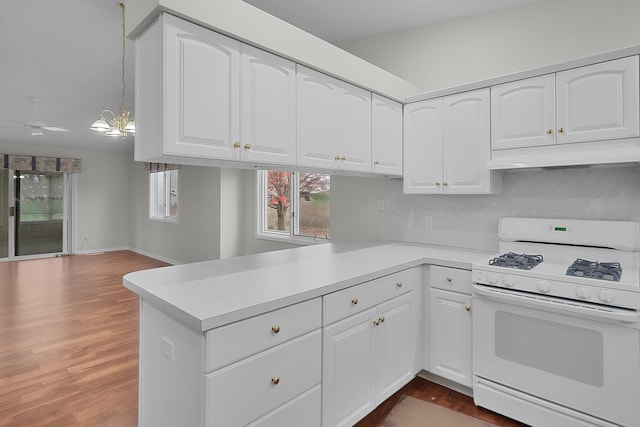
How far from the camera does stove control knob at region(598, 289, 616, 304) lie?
5.34 feet

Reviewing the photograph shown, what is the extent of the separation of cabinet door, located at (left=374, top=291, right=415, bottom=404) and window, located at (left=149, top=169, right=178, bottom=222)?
18.4ft

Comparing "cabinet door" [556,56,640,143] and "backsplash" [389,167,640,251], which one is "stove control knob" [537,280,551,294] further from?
"cabinet door" [556,56,640,143]

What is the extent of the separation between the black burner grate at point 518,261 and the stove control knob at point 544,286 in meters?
0.13

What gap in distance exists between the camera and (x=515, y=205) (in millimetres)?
2547

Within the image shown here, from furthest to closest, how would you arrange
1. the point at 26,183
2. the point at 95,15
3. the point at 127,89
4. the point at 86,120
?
the point at 26,183 < the point at 86,120 < the point at 127,89 < the point at 95,15

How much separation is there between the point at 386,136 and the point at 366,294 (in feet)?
4.55

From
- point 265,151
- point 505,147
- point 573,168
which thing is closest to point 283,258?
point 265,151

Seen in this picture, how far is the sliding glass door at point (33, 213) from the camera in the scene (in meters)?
7.03

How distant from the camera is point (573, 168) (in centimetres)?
228

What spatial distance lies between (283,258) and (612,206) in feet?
6.95

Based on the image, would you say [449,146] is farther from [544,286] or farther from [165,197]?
[165,197]

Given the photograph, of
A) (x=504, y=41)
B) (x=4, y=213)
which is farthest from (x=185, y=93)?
(x=4, y=213)

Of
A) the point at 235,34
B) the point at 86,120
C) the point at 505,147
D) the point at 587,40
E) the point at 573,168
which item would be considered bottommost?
the point at 573,168

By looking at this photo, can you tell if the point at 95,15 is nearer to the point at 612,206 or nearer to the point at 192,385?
the point at 192,385
